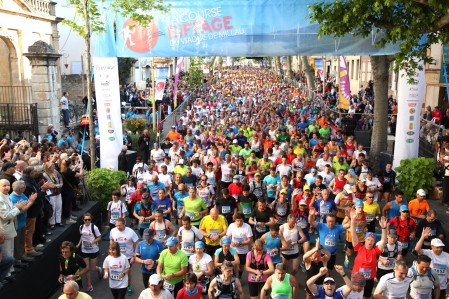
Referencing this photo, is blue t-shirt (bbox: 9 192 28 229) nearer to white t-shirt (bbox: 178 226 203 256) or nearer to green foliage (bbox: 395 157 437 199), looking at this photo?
white t-shirt (bbox: 178 226 203 256)

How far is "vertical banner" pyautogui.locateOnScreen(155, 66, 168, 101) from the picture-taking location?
22.5 metres

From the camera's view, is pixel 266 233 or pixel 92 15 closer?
pixel 266 233

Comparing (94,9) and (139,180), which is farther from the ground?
(94,9)

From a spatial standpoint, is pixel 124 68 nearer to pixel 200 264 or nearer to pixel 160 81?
pixel 160 81

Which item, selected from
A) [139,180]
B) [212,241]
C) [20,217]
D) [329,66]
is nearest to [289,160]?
[139,180]

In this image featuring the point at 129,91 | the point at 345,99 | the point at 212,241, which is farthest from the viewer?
the point at 129,91

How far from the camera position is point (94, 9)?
12727mm

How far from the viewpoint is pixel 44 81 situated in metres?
16.8

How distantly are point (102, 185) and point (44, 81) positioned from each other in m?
6.44

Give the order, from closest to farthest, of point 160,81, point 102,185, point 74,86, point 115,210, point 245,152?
point 115,210
point 102,185
point 245,152
point 160,81
point 74,86

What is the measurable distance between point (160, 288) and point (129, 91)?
27857 millimetres

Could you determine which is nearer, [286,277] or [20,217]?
[286,277]

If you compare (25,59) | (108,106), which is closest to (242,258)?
(108,106)

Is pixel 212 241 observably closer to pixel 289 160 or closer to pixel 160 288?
pixel 160 288
